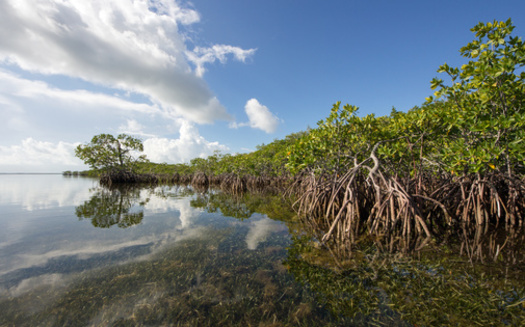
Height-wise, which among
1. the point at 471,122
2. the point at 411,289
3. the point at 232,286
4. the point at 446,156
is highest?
the point at 471,122

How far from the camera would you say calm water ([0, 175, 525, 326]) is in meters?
2.26

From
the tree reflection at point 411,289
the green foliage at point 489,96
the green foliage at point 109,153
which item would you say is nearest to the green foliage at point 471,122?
the green foliage at point 489,96

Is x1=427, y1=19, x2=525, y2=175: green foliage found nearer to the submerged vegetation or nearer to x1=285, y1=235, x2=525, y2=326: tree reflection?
the submerged vegetation

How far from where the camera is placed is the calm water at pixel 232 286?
7.42 feet

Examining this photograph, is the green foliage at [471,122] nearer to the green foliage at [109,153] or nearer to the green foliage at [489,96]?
the green foliage at [489,96]

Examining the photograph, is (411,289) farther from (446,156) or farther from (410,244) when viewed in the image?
(446,156)

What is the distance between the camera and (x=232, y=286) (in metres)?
2.93

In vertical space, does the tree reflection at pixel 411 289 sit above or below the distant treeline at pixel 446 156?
below

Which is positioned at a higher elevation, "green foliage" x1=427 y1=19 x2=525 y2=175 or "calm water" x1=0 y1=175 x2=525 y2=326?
"green foliage" x1=427 y1=19 x2=525 y2=175

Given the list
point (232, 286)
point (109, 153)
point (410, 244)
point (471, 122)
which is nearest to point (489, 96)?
point (471, 122)

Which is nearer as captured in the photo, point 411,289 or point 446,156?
point 411,289

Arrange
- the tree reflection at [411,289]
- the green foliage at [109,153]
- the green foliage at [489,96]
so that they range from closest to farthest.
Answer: the tree reflection at [411,289]
the green foliage at [489,96]
the green foliage at [109,153]

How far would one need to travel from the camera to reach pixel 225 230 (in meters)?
5.73

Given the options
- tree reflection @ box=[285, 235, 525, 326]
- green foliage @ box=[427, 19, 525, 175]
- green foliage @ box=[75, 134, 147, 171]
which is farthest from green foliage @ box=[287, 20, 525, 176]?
green foliage @ box=[75, 134, 147, 171]
